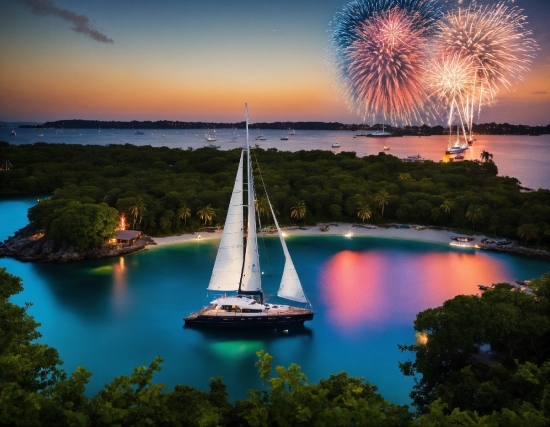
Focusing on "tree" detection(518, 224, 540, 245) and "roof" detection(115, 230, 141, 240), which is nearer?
"tree" detection(518, 224, 540, 245)

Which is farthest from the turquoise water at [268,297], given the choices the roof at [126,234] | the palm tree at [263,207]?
the palm tree at [263,207]

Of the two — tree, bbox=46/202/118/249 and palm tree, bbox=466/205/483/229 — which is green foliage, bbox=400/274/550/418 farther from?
tree, bbox=46/202/118/249

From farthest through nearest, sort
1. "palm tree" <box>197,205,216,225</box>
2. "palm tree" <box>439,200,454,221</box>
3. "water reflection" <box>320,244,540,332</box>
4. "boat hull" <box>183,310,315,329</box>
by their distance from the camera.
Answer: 1. "palm tree" <box>439,200,454,221</box>
2. "palm tree" <box>197,205,216,225</box>
3. "water reflection" <box>320,244,540,332</box>
4. "boat hull" <box>183,310,315,329</box>

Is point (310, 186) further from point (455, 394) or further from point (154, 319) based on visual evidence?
point (455, 394)

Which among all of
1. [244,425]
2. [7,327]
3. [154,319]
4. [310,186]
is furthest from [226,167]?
[244,425]

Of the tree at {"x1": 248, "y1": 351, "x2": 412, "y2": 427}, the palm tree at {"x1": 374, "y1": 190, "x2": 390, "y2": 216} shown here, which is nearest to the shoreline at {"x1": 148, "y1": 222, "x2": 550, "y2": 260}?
the palm tree at {"x1": 374, "y1": 190, "x2": 390, "y2": 216}

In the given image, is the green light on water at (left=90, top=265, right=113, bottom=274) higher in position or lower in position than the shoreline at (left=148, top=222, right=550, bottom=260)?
lower

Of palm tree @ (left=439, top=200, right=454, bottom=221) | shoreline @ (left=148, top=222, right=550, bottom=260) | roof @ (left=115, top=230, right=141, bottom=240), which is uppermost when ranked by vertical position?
palm tree @ (left=439, top=200, right=454, bottom=221)
